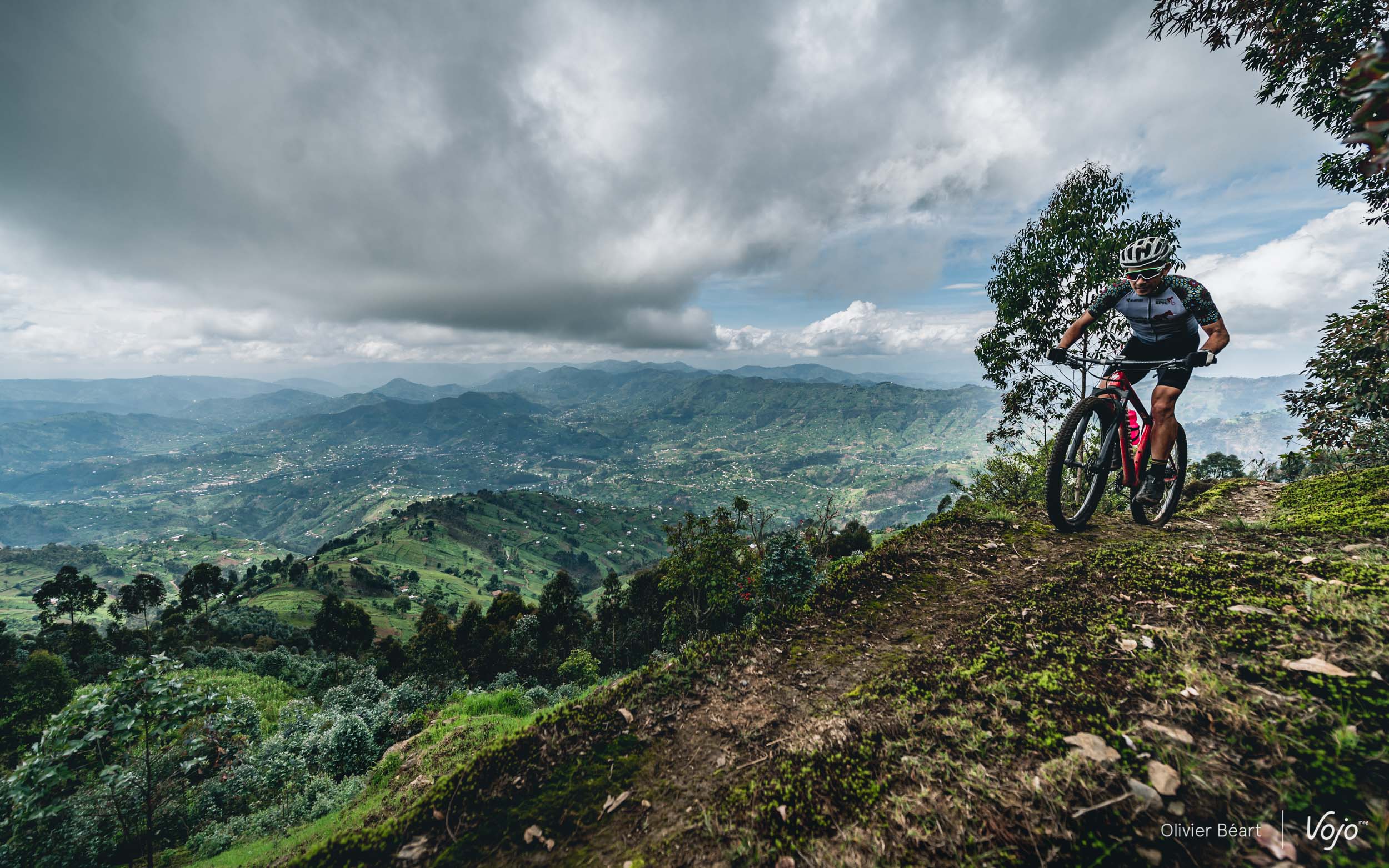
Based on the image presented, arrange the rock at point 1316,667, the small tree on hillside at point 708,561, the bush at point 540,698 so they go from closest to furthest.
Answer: the rock at point 1316,667, the bush at point 540,698, the small tree on hillside at point 708,561

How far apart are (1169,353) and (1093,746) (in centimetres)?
686

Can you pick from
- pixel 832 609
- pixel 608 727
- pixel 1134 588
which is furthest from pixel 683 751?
pixel 1134 588

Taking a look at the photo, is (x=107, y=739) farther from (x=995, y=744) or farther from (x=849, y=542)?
(x=849, y=542)

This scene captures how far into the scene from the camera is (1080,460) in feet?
26.2

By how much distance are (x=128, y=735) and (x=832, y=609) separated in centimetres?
1010

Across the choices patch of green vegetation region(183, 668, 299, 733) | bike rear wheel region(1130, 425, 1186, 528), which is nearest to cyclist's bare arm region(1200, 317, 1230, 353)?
bike rear wheel region(1130, 425, 1186, 528)

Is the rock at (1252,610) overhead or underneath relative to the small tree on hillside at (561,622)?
overhead

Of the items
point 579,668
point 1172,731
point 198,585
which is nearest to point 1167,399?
point 1172,731

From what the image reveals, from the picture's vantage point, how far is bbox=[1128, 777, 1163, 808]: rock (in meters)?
2.29

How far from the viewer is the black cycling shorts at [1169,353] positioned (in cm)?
671

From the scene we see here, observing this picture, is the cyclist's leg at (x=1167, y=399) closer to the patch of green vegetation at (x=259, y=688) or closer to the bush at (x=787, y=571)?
the bush at (x=787, y=571)

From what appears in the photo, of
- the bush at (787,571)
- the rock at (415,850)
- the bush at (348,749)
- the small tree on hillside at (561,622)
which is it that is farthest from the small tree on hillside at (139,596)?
the rock at (415,850)

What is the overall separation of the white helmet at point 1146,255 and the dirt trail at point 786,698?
407 cm

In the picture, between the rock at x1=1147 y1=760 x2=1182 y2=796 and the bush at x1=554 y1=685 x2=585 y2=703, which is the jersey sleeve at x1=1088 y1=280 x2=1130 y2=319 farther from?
the bush at x1=554 y1=685 x2=585 y2=703
